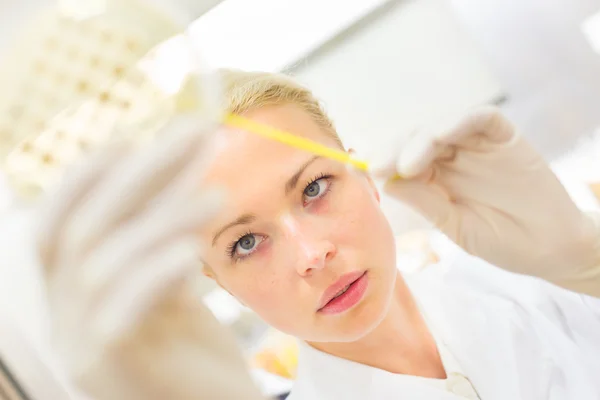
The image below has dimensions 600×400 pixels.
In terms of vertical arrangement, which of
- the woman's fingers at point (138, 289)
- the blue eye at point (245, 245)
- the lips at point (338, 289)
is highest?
the woman's fingers at point (138, 289)

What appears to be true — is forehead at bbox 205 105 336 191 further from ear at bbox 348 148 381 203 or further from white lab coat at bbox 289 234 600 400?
white lab coat at bbox 289 234 600 400

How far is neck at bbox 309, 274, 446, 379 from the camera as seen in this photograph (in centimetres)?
49

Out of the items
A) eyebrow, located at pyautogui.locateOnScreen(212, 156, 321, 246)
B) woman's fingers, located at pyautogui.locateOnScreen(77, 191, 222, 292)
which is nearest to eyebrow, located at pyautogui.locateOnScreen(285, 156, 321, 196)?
eyebrow, located at pyautogui.locateOnScreen(212, 156, 321, 246)

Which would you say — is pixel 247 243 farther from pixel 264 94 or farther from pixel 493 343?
pixel 493 343

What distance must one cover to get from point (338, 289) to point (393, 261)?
80 millimetres

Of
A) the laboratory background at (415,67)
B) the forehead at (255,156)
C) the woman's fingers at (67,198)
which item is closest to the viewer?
the woman's fingers at (67,198)

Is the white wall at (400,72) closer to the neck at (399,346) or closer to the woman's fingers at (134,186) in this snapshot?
the neck at (399,346)

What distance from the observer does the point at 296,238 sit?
0.41m

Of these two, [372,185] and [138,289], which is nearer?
[138,289]

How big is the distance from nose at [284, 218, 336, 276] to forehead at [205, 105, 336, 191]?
47 millimetres

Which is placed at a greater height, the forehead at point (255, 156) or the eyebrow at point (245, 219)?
the forehead at point (255, 156)

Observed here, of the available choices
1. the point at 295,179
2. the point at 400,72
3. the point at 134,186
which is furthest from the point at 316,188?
the point at 400,72

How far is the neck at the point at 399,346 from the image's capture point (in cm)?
49

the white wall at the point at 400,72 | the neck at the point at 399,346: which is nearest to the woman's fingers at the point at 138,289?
the neck at the point at 399,346
